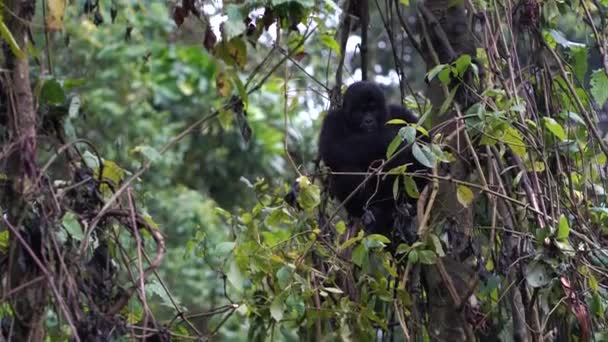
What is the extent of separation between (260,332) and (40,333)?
3.24 feet

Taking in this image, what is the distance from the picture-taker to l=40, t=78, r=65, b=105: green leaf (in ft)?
8.12

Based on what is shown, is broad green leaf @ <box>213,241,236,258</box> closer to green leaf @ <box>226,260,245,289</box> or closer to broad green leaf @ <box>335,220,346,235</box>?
green leaf @ <box>226,260,245,289</box>

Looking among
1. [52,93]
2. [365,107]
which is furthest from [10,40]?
[365,107]

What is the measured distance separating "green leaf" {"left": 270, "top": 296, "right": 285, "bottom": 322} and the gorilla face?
1458 mm

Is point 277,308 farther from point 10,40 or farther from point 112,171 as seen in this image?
point 10,40

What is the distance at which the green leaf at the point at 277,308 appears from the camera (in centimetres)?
293

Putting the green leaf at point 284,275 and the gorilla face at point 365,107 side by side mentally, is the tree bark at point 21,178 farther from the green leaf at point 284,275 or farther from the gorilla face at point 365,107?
the gorilla face at point 365,107

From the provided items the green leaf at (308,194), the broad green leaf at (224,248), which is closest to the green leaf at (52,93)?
the broad green leaf at (224,248)

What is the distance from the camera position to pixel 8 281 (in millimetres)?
2184

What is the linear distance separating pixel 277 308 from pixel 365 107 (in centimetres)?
151

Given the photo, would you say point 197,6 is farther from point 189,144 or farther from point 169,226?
point 189,144

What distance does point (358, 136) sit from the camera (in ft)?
14.1

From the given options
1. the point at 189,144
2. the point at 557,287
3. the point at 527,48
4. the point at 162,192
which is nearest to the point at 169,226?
the point at 162,192

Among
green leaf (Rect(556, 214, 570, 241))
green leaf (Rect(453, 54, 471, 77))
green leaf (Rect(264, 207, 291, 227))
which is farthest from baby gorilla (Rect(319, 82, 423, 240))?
green leaf (Rect(556, 214, 570, 241))
